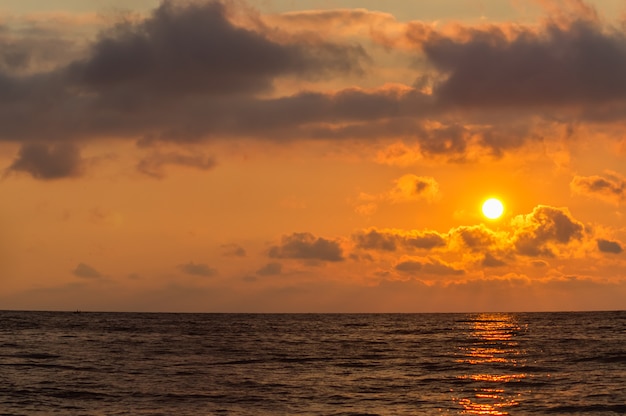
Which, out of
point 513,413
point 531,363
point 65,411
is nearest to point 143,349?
point 531,363

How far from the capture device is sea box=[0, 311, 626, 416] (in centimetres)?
5250

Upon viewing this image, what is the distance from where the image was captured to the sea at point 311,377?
52.5 meters

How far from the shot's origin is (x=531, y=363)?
81.9 m

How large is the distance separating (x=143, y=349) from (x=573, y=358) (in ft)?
158

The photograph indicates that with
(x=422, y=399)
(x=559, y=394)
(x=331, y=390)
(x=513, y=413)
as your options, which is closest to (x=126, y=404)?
(x=331, y=390)

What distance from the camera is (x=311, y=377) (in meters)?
69.7

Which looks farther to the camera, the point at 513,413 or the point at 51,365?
the point at 51,365

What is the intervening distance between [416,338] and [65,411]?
83.9 m

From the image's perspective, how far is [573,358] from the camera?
281 feet

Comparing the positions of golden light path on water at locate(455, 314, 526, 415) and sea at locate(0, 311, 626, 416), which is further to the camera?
golden light path on water at locate(455, 314, 526, 415)

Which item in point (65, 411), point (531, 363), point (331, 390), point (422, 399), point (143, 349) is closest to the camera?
point (65, 411)

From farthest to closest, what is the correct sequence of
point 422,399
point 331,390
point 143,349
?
point 143,349 < point 331,390 < point 422,399

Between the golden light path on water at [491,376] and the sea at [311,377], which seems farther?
the golden light path on water at [491,376]

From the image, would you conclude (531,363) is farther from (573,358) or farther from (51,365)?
(51,365)
